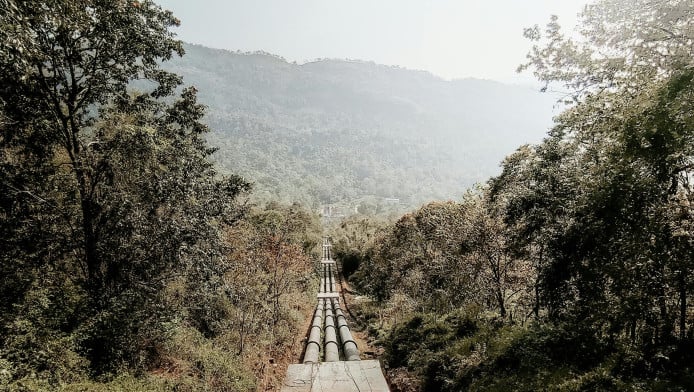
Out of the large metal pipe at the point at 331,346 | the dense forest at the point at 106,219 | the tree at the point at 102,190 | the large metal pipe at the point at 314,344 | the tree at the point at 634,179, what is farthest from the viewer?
the large metal pipe at the point at 331,346

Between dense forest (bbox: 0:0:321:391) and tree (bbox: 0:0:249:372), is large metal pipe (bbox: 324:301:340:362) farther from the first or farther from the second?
tree (bbox: 0:0:249:372)

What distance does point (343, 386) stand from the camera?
1328cm

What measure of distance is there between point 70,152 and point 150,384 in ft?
24.4

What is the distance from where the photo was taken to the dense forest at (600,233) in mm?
7148

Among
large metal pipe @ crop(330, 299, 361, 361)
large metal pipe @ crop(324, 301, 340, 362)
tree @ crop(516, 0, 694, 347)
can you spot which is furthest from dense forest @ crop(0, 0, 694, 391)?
large metal pipe @ crop(324, 301, 340, 362)

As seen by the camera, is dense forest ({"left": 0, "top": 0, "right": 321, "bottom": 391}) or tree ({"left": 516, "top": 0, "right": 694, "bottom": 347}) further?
dense forest ({"left": 0, "top": 0, "right": 321, "bottom": 391})

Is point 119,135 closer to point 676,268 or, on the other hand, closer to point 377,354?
point 676,268

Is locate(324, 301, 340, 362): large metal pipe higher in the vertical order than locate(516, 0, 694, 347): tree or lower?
lower

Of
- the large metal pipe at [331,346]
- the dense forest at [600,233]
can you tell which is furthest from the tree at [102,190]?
the dense forest at [600,233]

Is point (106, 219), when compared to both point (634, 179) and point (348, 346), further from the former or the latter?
point (634, 179)

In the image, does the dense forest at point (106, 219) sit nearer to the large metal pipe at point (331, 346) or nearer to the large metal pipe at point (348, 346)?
the large metal pipe at point (331, 346)

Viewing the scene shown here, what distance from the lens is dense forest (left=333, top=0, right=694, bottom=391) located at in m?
7.15

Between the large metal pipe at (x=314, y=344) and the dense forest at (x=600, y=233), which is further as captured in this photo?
the large metal pipe at (x=314, y=344)

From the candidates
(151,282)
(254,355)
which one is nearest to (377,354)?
(254,355)
